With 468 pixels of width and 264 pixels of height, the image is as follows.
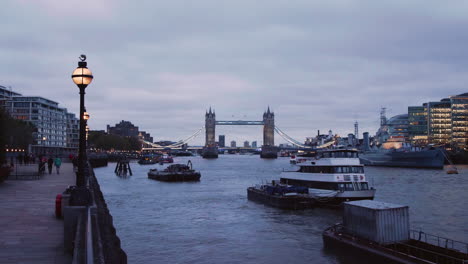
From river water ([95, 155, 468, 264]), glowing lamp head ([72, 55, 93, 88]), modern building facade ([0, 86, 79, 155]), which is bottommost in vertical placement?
river water ([95, 155, 468, 264])

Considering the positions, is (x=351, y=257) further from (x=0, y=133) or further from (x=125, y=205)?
(x=125, y=205)

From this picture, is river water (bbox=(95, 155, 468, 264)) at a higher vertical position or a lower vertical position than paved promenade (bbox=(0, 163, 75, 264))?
lower

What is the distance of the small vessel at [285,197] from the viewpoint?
133ft

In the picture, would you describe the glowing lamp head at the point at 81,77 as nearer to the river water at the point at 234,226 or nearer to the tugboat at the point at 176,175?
the river water at the point at 234,226

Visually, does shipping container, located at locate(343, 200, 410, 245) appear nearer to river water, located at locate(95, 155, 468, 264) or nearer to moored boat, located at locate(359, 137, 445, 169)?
river water, located at locate(95, 155, 468, 264)

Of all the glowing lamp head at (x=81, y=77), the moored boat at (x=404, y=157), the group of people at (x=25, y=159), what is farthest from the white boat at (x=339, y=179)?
the moored boat at (x=404, y=157)

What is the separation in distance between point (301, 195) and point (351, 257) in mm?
18790

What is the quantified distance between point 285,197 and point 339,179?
543cm

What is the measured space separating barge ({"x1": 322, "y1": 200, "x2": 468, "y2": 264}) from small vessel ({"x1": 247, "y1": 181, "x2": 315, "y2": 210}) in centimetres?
1623

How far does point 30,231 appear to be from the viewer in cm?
1287

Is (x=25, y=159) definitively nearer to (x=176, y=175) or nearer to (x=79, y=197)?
(x=176, y=175)

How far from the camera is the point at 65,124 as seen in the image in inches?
7613

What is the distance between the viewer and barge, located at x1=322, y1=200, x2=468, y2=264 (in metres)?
19.1

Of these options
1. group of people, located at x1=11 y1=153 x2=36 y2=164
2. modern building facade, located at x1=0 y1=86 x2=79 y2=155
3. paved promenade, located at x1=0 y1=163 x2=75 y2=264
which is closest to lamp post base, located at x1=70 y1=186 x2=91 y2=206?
paved promenade, located at x1=0 y1=163 x2=75 y2=264
